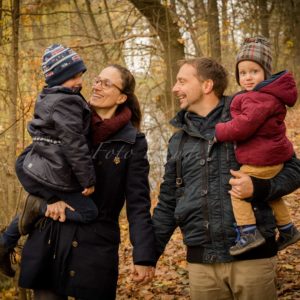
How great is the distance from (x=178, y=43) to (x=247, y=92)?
7462mm

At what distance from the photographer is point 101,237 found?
3381mm

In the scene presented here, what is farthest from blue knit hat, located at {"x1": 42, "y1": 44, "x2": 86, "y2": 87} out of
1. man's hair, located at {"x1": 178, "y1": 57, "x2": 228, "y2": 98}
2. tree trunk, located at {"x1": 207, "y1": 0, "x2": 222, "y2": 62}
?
tree trunk, located at {"x1": 207, "y1": 0, "x2": 222, "y2": 62}

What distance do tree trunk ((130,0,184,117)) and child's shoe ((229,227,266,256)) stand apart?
698 centimetres

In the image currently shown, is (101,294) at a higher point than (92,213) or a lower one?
lower

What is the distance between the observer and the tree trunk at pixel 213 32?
13030 mm

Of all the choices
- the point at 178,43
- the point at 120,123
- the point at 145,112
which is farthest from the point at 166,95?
the point at 120,123

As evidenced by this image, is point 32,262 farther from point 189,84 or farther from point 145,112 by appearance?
point 145,112

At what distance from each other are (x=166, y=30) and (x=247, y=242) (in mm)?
7901

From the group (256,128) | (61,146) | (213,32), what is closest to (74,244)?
(61,146)

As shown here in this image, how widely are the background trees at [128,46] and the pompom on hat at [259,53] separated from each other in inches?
113

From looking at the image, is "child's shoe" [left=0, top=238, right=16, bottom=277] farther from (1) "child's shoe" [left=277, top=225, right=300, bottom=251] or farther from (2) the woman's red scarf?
(1) "child's shoe" [left=277, top=225, right=300, bottom=251]

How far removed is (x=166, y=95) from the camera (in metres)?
9.89

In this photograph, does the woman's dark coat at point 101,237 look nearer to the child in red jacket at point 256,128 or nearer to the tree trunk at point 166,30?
the child in red jacket at point 256,128

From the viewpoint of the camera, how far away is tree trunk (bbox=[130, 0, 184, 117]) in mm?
9945
